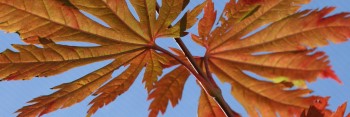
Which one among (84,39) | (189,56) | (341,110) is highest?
(84,39)

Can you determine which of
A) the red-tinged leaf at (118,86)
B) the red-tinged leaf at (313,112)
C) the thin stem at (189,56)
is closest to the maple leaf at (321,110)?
the red-tinged leaf at (313,112)

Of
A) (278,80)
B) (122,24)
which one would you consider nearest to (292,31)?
(278,80)

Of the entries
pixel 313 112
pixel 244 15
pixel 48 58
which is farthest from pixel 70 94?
pixel 313 112

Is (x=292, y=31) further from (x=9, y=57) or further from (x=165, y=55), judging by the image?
(x=9, y=57)

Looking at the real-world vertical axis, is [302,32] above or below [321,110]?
above

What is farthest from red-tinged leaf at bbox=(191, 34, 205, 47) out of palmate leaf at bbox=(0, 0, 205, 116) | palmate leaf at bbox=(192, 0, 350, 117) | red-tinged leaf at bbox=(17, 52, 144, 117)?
red-tinged leaf at bbox=(17, 52, 144, 117)

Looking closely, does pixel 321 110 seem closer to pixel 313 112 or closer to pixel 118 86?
pixel 313 112
